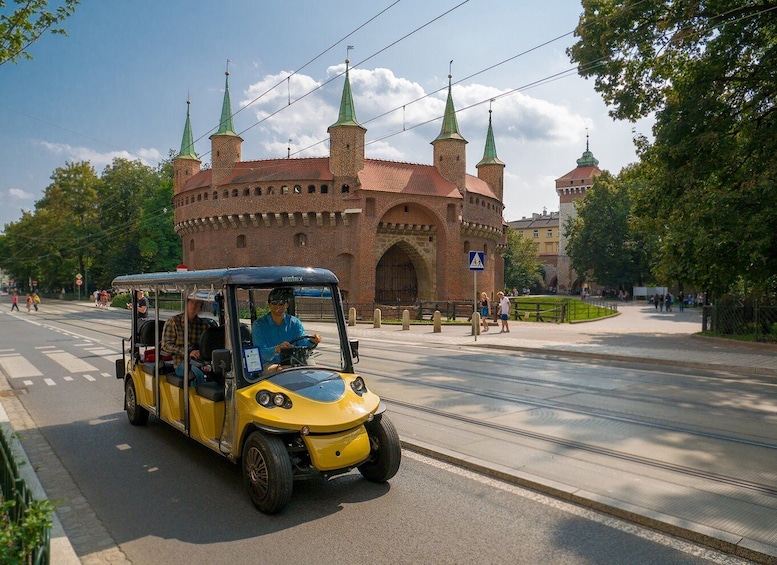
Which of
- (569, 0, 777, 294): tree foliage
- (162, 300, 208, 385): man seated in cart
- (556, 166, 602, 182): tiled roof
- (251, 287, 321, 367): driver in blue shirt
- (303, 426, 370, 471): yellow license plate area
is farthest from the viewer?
(556, 166, 602, 182): tiled roof

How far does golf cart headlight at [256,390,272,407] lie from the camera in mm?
4758

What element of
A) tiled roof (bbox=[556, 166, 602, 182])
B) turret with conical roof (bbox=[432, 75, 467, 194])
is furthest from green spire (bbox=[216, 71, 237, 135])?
tiled roof (bbox=[556, 166, 602, 182])

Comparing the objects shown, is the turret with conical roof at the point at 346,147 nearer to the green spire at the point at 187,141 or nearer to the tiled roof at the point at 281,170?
the tiled roof at the point at 281,170

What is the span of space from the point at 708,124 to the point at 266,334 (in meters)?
16.4

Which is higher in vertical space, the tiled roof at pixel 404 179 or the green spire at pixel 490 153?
the green spire at pixel 490 153

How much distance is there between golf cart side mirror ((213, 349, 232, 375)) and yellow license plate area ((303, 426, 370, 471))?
1.02 metres

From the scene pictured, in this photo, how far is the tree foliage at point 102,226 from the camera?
5688cm

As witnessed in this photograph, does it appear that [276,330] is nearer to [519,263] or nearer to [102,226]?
[102,226]

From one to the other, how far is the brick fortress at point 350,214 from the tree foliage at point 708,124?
23.0 metres

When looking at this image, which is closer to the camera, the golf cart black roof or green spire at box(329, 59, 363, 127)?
the golf cart black roof

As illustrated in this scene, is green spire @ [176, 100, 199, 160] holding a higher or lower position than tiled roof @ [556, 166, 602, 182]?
lower

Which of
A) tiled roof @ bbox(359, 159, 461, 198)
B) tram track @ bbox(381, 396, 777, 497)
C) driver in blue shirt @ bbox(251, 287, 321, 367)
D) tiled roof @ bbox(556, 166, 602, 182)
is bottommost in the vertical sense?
tram track @ bbox(381, 396, 777, 497)

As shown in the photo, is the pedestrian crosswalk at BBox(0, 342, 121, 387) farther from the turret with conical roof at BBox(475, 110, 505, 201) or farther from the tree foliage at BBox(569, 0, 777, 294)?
the turret with conical roof at BBox(475, 110, 505, 201)

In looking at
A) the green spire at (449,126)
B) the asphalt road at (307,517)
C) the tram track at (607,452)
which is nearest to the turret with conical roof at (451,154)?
the green spire at (449,126)
